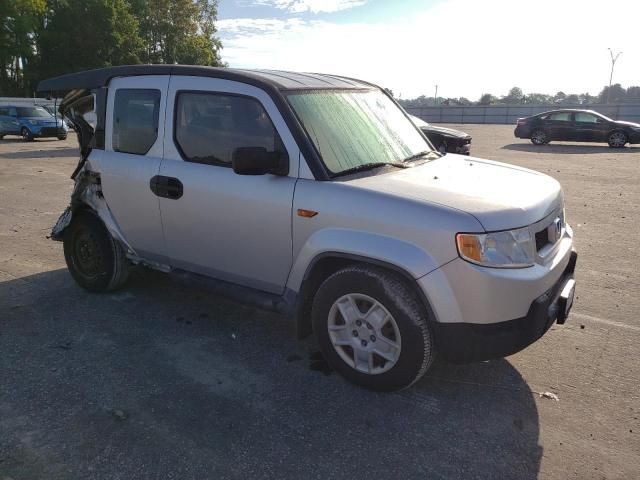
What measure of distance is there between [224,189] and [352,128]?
1.00 metres

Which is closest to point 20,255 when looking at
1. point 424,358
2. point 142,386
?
point 142,386

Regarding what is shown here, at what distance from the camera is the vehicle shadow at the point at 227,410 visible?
2.64 metres

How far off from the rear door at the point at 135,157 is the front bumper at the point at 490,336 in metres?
2.39

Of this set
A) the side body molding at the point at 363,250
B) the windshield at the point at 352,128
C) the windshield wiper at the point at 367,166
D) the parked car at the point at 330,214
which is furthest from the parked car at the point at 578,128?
the side body molding at the point at 363,250

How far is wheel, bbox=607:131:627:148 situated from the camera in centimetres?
1972

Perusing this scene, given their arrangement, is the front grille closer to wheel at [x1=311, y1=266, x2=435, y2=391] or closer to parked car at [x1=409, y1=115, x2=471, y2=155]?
wheel at [x1=311, y1=266, x2=435, y2=391]

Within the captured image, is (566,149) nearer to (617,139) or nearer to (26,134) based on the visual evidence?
(617,139)

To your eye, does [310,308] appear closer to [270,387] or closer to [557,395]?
[270,387]

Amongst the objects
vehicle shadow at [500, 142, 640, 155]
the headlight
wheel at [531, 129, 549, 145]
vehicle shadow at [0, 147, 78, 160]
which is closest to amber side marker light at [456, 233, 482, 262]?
the headlight

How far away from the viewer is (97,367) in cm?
357

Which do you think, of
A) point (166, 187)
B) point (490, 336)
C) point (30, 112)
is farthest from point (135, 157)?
point (30, 112)

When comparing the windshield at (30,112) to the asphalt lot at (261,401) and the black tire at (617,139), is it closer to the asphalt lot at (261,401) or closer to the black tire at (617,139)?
the asphalt lot at (261,401)

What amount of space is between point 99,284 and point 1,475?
2376 mm

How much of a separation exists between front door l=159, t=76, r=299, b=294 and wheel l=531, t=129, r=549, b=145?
67.1 ft
